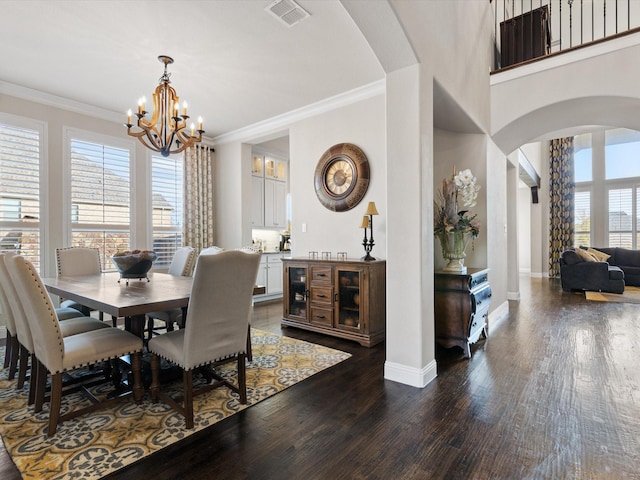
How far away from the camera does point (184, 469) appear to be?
165 centimetres

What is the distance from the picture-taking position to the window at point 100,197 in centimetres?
455

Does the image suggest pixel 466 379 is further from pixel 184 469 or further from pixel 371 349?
pixel 184 469

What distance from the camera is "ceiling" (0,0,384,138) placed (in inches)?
108

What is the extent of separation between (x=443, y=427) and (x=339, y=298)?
6.46 ft

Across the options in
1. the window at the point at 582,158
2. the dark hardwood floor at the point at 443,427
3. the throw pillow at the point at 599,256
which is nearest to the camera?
the dark hardwood floor at the point at 443,427

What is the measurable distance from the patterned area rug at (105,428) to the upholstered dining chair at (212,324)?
0.11 meters

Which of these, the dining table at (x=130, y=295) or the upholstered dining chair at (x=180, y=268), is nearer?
the dining table at (x=130, y=295)

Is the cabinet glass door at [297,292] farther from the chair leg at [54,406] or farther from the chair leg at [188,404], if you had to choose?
the chair leg at [54,406]

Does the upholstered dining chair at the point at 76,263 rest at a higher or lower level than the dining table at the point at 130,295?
higher

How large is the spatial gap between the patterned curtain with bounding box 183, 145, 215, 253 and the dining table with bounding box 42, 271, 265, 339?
249 cm

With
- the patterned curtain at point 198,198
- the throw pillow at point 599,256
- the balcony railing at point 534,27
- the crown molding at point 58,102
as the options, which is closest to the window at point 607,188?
the throw pillow at point 599,256

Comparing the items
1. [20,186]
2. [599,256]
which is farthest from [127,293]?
[599,256]

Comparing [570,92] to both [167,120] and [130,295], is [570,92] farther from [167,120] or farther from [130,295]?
[130,295]

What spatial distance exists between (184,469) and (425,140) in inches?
104
